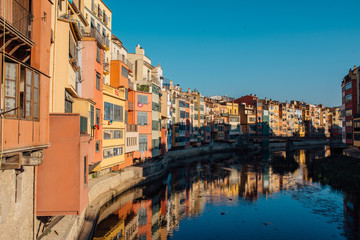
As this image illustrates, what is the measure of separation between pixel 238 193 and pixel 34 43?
33801mm

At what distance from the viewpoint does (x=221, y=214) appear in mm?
30125

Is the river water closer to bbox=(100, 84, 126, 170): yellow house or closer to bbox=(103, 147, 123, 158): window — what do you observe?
bbox=(100, 84, 126, 170): yellow house

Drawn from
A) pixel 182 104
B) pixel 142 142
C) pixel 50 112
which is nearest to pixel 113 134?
pixel 142 142

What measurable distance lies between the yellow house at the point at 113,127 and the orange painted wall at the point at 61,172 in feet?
56.3

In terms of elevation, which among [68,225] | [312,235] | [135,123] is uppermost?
[135,123]

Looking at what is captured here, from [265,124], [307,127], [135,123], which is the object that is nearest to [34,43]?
[135,123]

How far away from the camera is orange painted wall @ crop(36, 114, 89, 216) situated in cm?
1345

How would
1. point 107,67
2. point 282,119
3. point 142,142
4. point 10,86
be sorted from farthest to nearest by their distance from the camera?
1. point 282,119
2. point 142,142
3. point 107,67
4. point 10,86

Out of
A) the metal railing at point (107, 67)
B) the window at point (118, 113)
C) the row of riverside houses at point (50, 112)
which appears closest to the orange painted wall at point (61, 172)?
the row of riverside houses at point (50, 112)

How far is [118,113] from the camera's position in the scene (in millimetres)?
35062

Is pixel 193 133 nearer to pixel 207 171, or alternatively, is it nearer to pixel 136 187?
pixel 207 171

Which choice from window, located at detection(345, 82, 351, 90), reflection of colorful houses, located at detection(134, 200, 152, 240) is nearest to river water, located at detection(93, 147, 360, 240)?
reflection of colorful houses, located at detection(134, 200, 152, 240)

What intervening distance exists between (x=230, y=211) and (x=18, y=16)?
26.9 meters

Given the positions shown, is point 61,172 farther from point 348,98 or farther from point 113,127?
point 348,98
